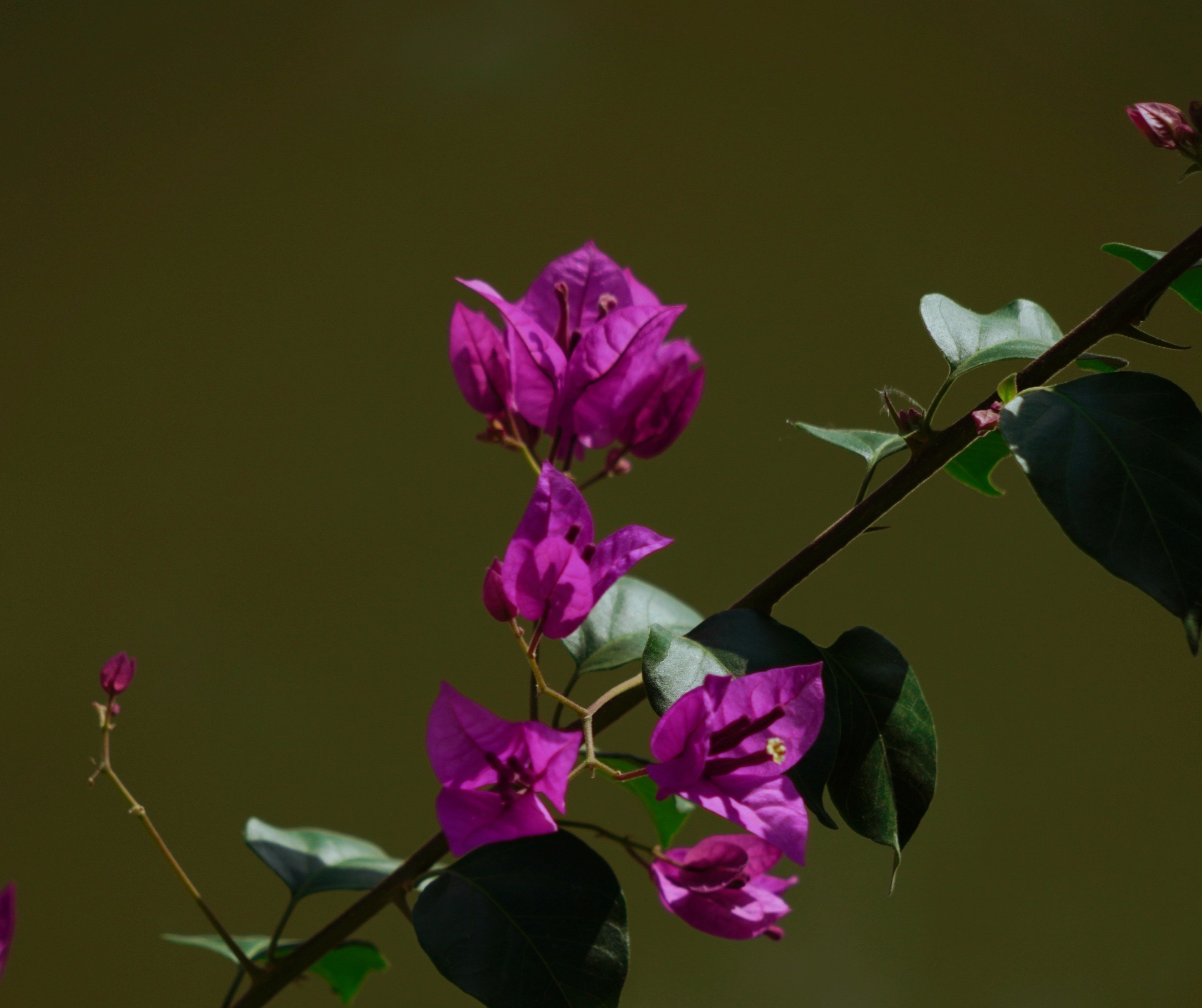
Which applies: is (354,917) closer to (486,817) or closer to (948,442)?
(486,817)

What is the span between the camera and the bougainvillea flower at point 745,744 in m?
0.40

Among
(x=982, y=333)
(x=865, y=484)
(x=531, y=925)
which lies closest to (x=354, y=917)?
(x=531, y=925)

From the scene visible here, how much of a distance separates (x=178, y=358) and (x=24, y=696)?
680mm

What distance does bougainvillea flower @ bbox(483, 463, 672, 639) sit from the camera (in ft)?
1.43

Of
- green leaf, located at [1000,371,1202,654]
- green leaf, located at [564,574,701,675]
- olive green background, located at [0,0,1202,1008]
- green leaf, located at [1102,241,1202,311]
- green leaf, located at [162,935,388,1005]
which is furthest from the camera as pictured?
olive green background, located at [0,0,1202,1008]

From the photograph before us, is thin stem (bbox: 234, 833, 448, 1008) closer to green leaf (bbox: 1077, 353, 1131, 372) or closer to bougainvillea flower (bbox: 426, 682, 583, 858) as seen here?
bougainvillea flower (bbox: 426, 682, 583, 858)

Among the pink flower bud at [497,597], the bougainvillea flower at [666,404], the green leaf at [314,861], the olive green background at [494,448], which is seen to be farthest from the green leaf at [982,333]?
the olive green background at [494,448]

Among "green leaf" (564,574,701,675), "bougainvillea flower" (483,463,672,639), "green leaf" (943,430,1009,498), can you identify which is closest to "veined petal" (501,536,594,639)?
"bougainvillea flower" (483,463,672,639)

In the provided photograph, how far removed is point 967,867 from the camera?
6.99 ft

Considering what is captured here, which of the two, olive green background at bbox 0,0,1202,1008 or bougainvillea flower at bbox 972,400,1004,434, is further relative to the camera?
olive green background at bbox 0,0,1202,1008

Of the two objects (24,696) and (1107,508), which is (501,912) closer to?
(1107,508)

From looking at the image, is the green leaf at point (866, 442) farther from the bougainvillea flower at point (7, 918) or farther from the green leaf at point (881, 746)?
the bougainvillea flower at point (7, 918)

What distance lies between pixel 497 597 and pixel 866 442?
0.21 m

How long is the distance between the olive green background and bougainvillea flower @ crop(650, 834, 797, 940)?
1.40 metres
